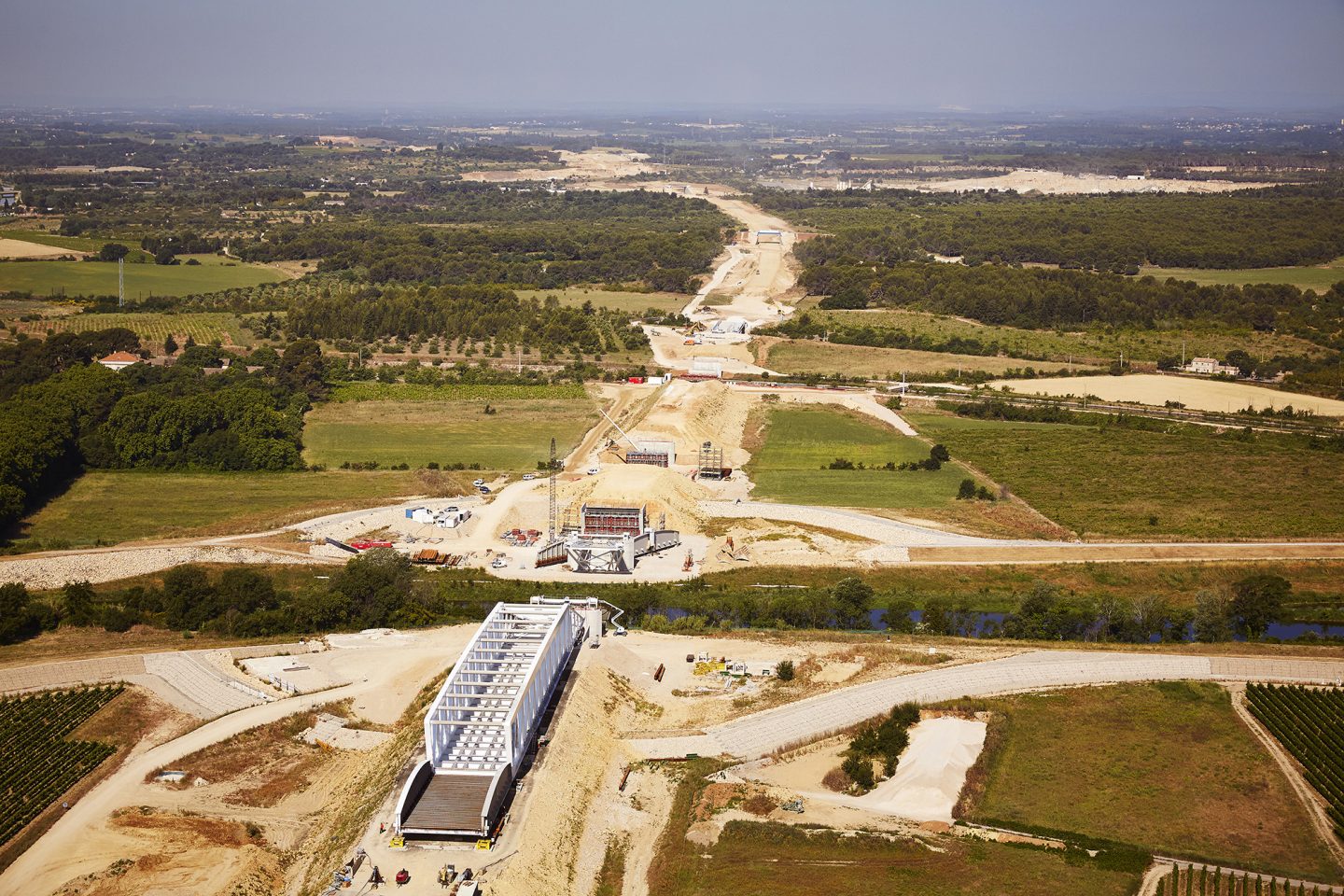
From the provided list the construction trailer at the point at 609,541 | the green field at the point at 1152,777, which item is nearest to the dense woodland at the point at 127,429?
the construction trailer at the point at 609,541

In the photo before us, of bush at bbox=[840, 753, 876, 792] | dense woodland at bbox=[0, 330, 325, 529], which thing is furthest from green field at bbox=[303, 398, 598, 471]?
bush at bbox=[840, 753, 876, 792]

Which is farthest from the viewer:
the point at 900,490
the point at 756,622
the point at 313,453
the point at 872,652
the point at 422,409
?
the point at 422,409

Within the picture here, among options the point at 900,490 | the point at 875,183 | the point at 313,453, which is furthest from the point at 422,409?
the point at 875,183

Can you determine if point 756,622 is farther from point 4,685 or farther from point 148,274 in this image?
point 148,274

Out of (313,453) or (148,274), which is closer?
(313,453)

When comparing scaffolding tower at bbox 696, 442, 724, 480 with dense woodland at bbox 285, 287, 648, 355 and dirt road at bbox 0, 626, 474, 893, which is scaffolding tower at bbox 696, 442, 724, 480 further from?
dense woodland at bbox 285, 287, 648, 355

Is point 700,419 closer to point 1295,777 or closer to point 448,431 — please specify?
point 448,431

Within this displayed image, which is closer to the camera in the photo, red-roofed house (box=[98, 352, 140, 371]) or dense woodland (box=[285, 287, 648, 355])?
red-roofed house (box=[98, 352, 140, 371])
